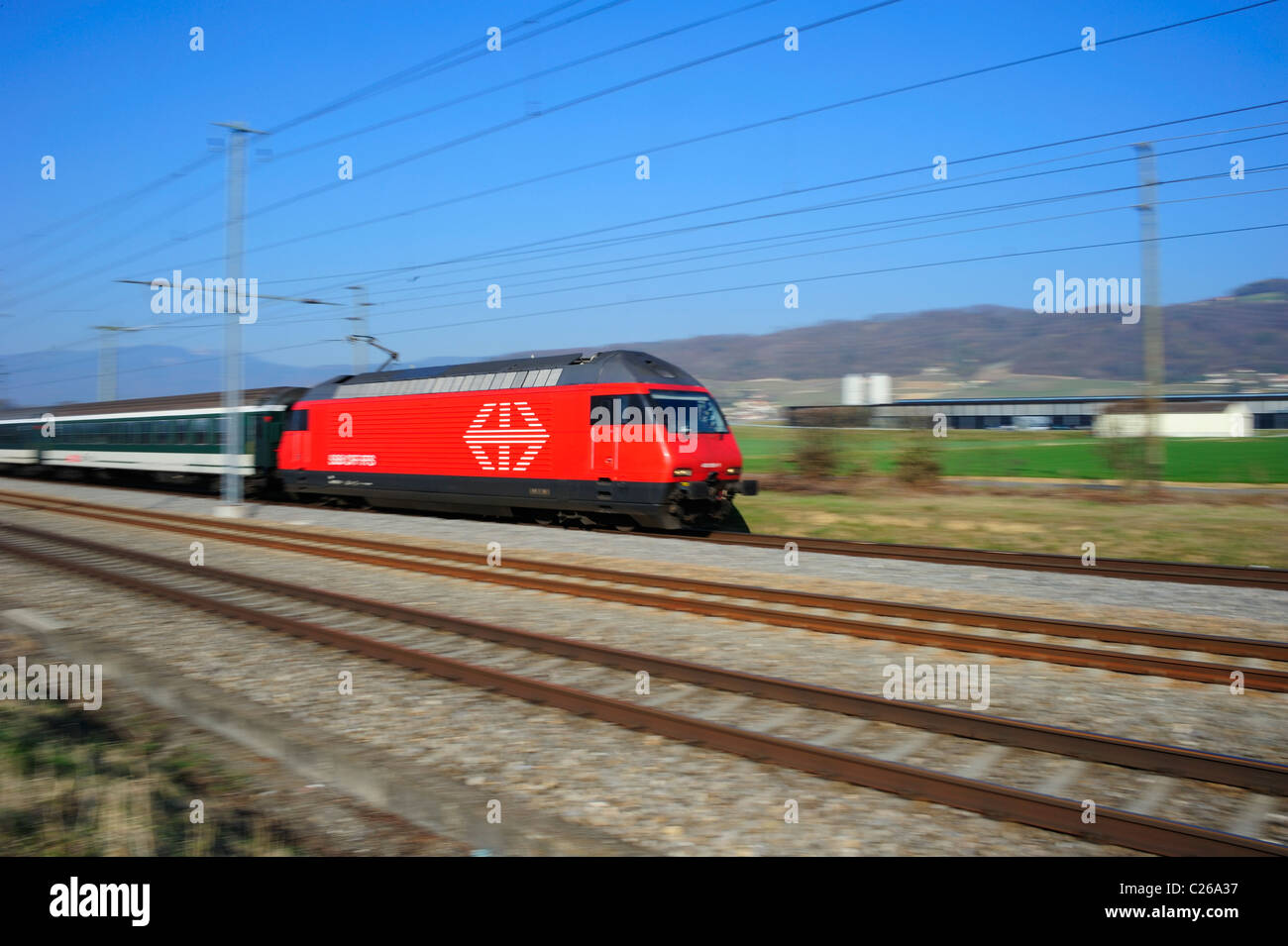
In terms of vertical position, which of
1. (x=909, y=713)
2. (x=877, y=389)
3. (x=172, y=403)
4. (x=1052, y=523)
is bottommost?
(x=909, y=713)

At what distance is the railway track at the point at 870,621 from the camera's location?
838 cm

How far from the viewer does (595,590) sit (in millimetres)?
12242

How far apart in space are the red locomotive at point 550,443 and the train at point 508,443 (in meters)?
0.03

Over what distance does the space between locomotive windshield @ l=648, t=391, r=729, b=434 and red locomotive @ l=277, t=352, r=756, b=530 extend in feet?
0.09

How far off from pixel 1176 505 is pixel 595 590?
19534mm

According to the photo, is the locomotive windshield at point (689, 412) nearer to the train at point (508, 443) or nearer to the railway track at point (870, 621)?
the train at point (508, 443)

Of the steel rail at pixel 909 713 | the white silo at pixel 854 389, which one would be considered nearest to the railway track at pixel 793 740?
the steel rail at pixel 909 713

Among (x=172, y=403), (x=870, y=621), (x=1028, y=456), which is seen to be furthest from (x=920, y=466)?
(x=172, y=403)

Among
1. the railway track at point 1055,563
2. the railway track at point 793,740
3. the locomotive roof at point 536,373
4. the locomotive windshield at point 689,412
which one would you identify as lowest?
the railway track at point 793,740

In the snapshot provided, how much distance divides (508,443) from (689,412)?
459 centimetres

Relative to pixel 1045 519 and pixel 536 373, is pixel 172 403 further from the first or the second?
pixel 1045 519

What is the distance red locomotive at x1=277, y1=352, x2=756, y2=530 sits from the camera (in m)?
17.4

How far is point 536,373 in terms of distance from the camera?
65.2 feet
